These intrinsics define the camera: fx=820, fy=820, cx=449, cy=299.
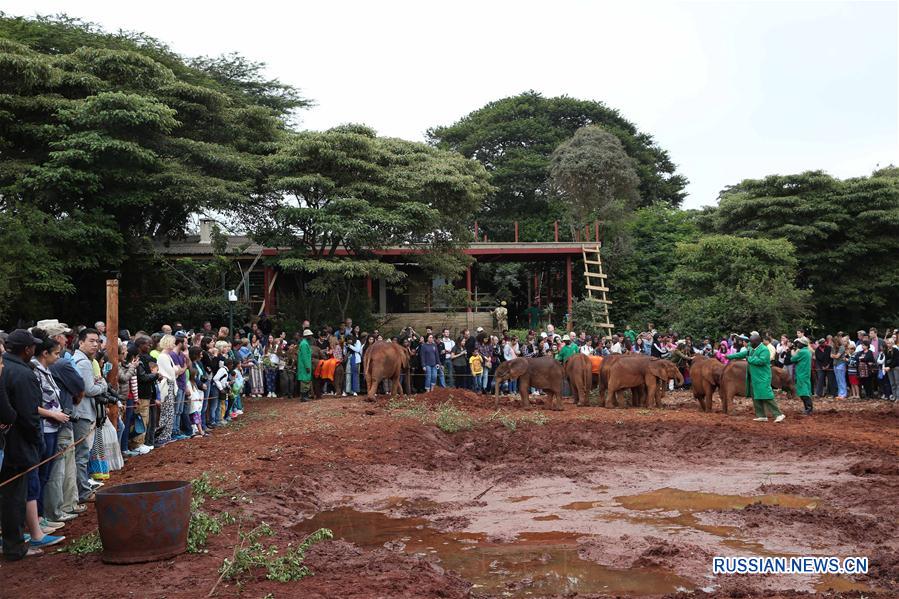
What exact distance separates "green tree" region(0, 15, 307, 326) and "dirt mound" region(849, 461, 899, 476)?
18.3 m

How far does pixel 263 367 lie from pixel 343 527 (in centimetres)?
1319

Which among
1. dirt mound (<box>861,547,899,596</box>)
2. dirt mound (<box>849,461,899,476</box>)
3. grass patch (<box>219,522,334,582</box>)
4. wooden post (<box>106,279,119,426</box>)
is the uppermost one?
wooden post (<box>106,279,119,426</box>)

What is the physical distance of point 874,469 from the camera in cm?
1153

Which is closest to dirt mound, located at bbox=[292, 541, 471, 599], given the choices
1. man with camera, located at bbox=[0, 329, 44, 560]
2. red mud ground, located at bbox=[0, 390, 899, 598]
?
red mud ground, located at bbox=[0, 390, 899, 598]

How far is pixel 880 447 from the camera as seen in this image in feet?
43.3

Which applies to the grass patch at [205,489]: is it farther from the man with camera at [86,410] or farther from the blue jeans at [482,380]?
the blue jeans at [482,380]

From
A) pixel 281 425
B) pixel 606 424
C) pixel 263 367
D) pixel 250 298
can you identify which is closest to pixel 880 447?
pixel 606 424

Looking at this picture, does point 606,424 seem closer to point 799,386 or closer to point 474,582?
point 799,386

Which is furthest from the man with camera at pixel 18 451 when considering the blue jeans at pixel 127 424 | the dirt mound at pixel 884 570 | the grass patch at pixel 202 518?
the dirt mound at pixel 884 570

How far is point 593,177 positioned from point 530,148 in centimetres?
818

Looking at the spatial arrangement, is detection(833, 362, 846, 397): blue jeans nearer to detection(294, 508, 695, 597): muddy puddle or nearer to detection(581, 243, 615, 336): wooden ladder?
detection(581, 243, 615, 336): wooden ladder

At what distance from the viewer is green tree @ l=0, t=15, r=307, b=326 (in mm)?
22641

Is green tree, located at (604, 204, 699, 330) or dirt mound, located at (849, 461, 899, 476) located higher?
green tree, located at (604, 204, 699, 330)

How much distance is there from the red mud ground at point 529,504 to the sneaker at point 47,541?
0.22 metres
